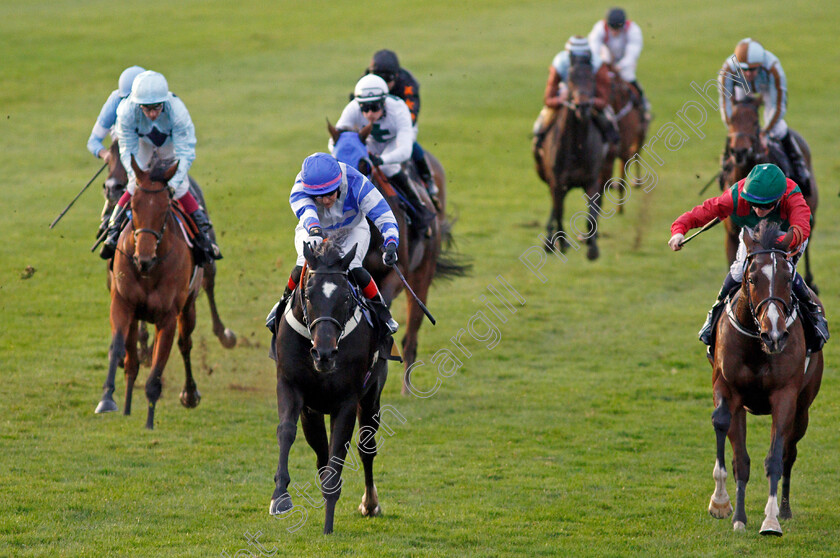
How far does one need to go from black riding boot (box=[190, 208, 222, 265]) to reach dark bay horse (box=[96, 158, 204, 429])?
32cm

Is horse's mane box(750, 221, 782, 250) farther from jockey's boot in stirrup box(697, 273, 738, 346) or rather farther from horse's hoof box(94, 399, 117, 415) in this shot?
horse's hoof box(94, 399, 117, 415)

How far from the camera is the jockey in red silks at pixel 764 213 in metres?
7.24

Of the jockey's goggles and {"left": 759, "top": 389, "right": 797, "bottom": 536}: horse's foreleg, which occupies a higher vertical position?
the jockey's goggles

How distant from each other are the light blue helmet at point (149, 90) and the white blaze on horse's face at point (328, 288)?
4050 millimetres

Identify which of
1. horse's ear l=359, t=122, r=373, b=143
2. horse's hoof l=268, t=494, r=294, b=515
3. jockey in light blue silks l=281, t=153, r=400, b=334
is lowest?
horse's hoof l=268, t=494, r=294, b=515

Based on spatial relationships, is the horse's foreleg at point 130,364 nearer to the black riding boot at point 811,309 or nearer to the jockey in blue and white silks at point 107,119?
the jockey in blue and white silks at point 107,119

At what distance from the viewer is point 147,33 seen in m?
31.1

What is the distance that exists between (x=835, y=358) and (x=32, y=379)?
29.3 ft

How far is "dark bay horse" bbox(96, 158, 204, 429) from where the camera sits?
9250 mm

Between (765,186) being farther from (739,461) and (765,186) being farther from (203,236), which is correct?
(203,236)

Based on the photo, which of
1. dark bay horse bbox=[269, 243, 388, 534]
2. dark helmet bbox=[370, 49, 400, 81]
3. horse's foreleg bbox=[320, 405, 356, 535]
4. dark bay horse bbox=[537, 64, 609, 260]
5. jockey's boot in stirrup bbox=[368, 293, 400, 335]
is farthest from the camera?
dark bay horse bbox=[537, 64, 609, 260]

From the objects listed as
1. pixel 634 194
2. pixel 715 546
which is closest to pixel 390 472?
pixel 715 546

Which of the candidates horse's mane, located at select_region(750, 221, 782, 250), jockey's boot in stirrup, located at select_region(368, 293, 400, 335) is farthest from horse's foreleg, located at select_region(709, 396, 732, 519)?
jockey's boot in stirrup, located at select_region(368, 293, 400, 335)

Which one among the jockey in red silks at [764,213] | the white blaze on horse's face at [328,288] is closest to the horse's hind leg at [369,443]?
the white blaze on horse's face at [328,288]
